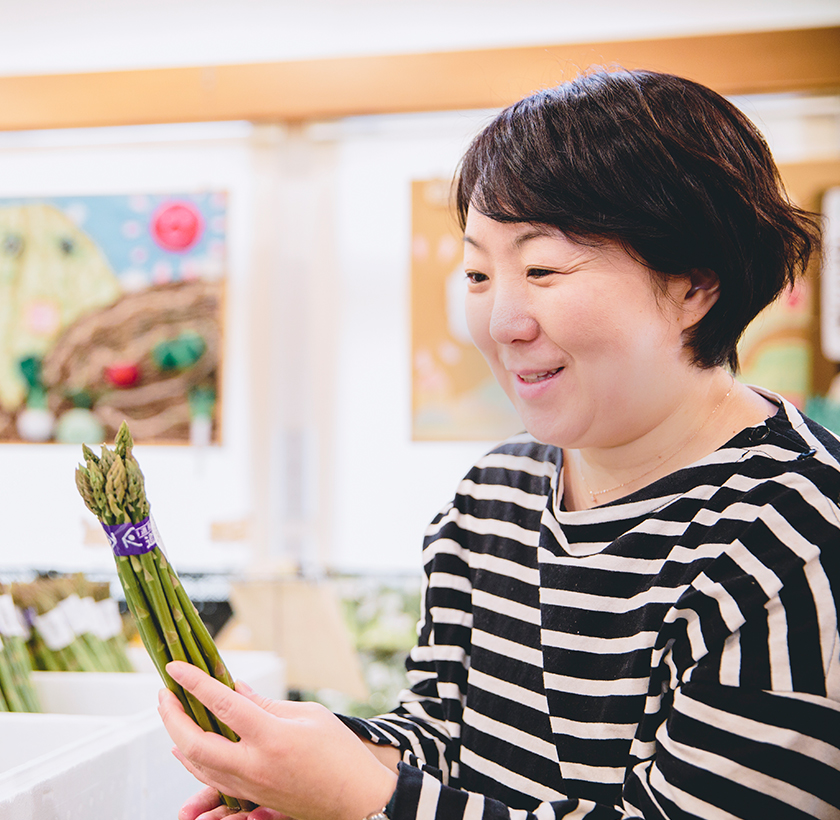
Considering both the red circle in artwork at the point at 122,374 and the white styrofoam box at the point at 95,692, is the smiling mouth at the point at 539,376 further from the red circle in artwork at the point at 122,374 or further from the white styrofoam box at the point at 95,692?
the red circle in artwork at the point at 122,374

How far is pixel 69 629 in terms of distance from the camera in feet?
4.89

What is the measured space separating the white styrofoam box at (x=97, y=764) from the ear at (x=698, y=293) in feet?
2.83

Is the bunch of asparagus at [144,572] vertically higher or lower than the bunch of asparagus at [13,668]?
higher

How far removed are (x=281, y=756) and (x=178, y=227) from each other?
2.33m

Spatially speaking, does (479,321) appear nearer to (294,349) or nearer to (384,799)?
(384,799)

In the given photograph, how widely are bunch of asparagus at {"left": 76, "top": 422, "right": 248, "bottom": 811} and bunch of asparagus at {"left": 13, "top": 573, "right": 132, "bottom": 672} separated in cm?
79

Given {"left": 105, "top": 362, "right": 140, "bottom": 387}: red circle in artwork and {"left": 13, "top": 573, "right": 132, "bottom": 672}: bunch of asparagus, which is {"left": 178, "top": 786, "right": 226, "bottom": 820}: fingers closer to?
{"left": 13, "top": 573, "right": 132, "bottom": 672}: bunch of asparagus

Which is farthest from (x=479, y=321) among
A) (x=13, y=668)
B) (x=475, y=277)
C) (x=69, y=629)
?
(x=69, y=629)

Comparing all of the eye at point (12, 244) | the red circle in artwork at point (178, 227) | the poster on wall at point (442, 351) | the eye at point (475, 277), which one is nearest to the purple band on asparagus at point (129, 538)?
the eye at point (475, 277)

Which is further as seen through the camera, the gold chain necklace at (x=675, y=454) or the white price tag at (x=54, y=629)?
the white price tag at (x=54, y=629)

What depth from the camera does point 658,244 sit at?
2.51 feet

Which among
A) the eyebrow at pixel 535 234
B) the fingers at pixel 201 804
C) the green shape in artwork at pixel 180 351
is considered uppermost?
the green shape in artwork at pixel 180 351

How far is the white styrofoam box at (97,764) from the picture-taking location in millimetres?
899

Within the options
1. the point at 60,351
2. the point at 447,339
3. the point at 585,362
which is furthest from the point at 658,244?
the point at 60,351
